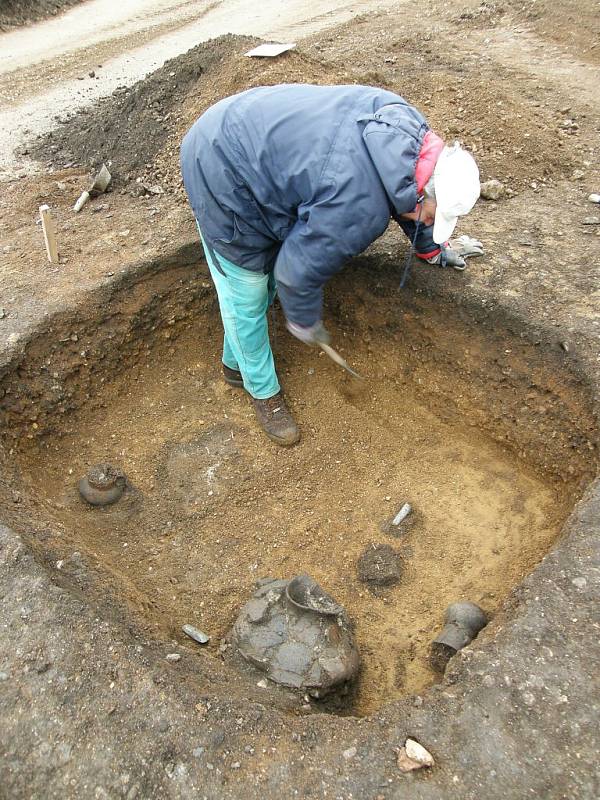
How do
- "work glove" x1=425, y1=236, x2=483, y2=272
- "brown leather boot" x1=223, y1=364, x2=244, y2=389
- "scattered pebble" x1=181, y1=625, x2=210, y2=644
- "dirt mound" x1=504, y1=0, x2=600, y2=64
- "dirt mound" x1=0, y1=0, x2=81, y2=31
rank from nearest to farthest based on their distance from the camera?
"scattered pebble" x1=181, y1=625, x2=210, y2=644 → "work glove" x1=425, y1=236, x2=483, y2=272 → "brown leather boot" x1=223, y1=364, x2=244, y2=389 → "dirt mound" x1=504, y1=0, x2=600, y2=64 → "dirt mound" x1=0, y1=0, x2=81, y2=31

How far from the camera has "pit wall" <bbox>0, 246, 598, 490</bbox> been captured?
349 cm

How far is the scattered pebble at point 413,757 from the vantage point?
1.99 meters

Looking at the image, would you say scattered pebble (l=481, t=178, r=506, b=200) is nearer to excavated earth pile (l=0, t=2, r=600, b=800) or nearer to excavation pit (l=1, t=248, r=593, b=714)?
excavated earth pile (l=0, t=2, r=600, b=800)

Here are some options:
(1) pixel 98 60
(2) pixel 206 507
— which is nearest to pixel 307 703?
(2) pixel 206 507

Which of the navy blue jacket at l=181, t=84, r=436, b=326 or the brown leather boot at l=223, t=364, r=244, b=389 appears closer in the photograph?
the navy blue jacket at l=181, t=84, r=436, b=326

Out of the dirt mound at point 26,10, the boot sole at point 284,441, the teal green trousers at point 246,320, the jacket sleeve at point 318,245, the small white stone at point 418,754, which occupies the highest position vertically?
the dirt mound at point 26,10

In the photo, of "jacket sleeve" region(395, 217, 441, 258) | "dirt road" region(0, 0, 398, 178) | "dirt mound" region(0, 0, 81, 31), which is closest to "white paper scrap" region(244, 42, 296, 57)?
"jacket sleeve" region(395, 217, 441, 258)

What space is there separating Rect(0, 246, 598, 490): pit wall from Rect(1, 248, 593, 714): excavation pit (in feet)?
0.04

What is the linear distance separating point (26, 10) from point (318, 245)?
456 inches

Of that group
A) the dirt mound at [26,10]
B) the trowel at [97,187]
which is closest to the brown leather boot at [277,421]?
the trowel at [97,187]

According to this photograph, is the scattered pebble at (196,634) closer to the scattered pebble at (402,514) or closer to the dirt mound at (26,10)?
the scattered pebble at (402,514)

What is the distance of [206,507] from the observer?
12.2 ft

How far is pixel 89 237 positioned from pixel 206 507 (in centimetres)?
235

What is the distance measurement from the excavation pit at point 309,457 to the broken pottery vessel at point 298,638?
0.74ft
